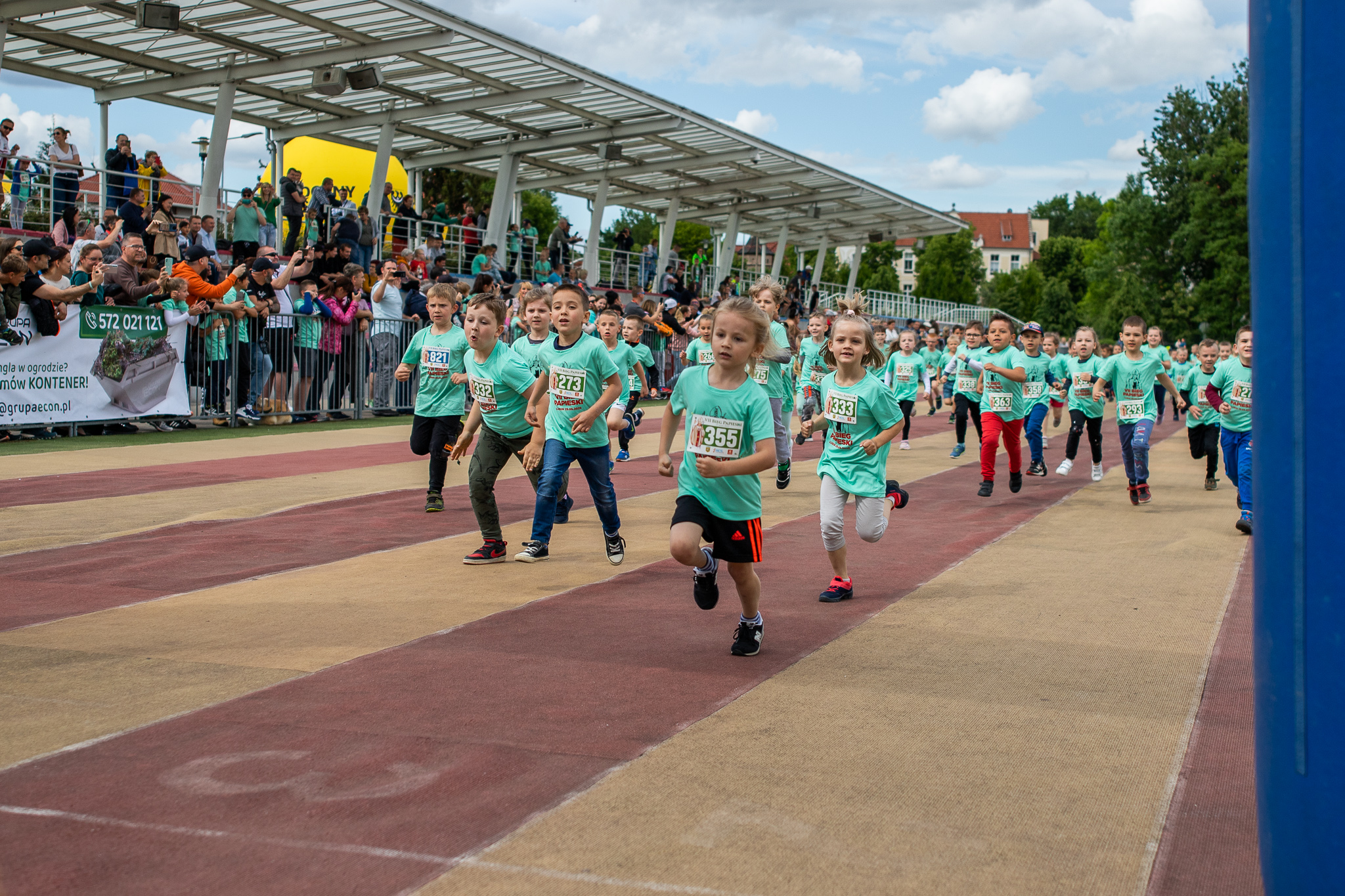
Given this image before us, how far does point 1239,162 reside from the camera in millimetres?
65562

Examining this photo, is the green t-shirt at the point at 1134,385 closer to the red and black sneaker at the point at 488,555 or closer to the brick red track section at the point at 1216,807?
the red and black sneaker at the point at 488,555

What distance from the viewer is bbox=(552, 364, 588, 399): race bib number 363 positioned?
859 cm

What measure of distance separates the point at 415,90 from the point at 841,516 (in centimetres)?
2170

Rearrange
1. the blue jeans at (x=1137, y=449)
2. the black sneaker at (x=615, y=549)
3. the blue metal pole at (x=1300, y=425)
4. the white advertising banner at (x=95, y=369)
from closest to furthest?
the blue metal pole at (x=1300, y=425), the black sneaker at (x=615, y=549), the blue jeans at (x=1137, y=449), the white advertising banner at (x=95, y=369)

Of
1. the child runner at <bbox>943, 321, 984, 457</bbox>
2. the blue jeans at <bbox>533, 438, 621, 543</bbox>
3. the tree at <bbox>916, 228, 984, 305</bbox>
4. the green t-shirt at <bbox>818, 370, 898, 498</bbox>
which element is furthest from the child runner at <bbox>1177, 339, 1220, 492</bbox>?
the tree at <bbox>916, 228, 984, 305</bbox>

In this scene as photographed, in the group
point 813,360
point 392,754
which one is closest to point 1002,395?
point 813,360

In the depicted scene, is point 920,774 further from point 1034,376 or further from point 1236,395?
point 1034,376

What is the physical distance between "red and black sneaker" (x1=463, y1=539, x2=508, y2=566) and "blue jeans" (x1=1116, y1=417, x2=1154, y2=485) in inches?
283

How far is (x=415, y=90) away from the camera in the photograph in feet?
87.2

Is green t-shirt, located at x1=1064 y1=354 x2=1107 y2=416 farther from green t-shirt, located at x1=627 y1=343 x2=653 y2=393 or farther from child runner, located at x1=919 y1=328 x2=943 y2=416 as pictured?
child runner, located at x1=919 y1=328 x2=943 y2=416

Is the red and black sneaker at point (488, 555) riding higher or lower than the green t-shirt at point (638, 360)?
lower

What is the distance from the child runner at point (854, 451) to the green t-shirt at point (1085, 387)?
8415mm

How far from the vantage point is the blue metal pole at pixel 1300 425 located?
2.48 metres

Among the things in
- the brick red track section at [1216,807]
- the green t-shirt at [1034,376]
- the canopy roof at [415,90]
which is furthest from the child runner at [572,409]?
the canopy roof at [415,90]
